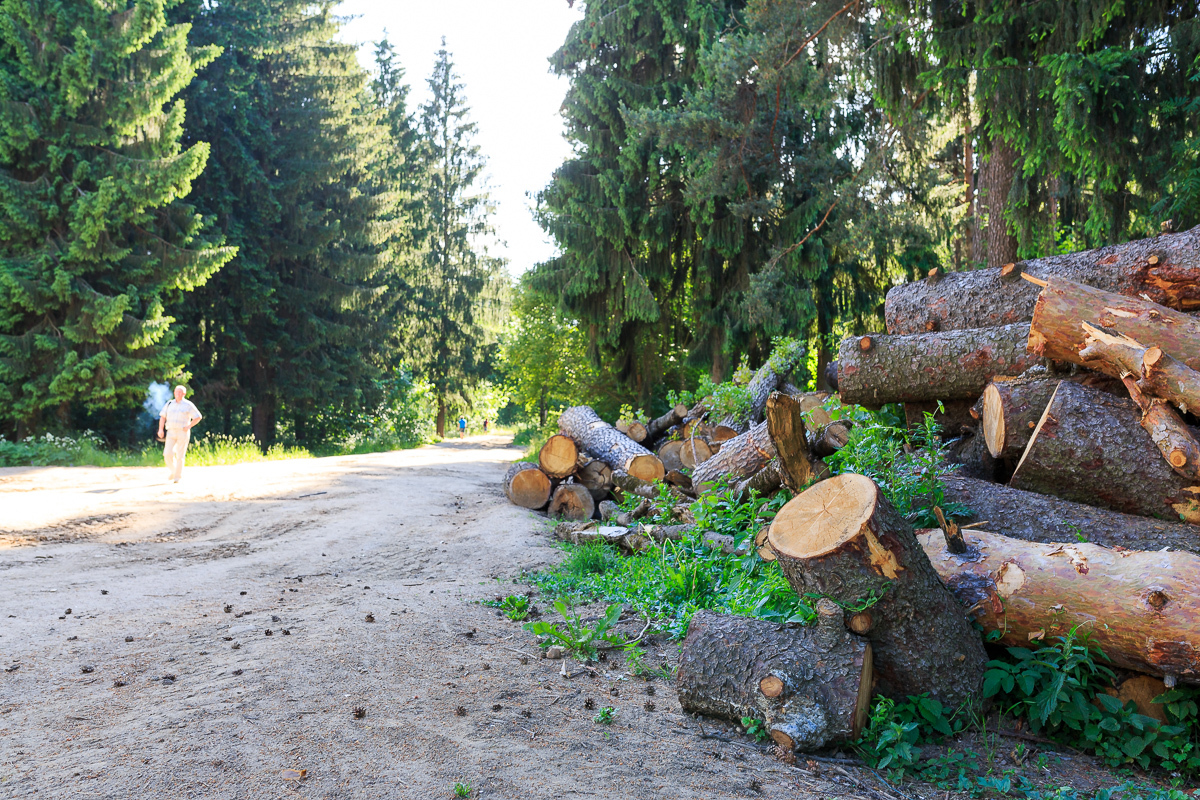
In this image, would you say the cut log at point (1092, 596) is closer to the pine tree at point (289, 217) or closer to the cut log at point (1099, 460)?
the cut log at point (1099, 460)

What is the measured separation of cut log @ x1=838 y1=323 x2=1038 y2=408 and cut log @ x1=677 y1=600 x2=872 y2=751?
3144mm

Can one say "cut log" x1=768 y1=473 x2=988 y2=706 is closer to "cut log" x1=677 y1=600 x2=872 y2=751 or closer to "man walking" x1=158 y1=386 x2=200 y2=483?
"cut log" x1=677 y1=600 x2=872 y2=751

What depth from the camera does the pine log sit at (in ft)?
14.6

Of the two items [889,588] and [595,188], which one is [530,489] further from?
[595,188]

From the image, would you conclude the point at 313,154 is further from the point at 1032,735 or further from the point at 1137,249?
the point at 1032,735

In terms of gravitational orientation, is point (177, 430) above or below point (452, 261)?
below

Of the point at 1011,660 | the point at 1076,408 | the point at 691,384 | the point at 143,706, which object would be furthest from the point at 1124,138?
the point at 691,384

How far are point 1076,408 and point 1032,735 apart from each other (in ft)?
7.05

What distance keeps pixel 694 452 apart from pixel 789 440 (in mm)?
4046

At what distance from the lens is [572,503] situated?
349 inches

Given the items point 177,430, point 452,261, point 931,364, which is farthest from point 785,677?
point 452,261

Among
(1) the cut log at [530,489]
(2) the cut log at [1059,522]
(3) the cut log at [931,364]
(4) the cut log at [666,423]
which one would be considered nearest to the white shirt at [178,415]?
(1) the cut log at [530,489]

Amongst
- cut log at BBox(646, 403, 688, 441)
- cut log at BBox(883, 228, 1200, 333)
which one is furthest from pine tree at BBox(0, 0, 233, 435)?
cut log at BBox(883, 228, 1200, 333)

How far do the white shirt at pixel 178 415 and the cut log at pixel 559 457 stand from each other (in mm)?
5978
